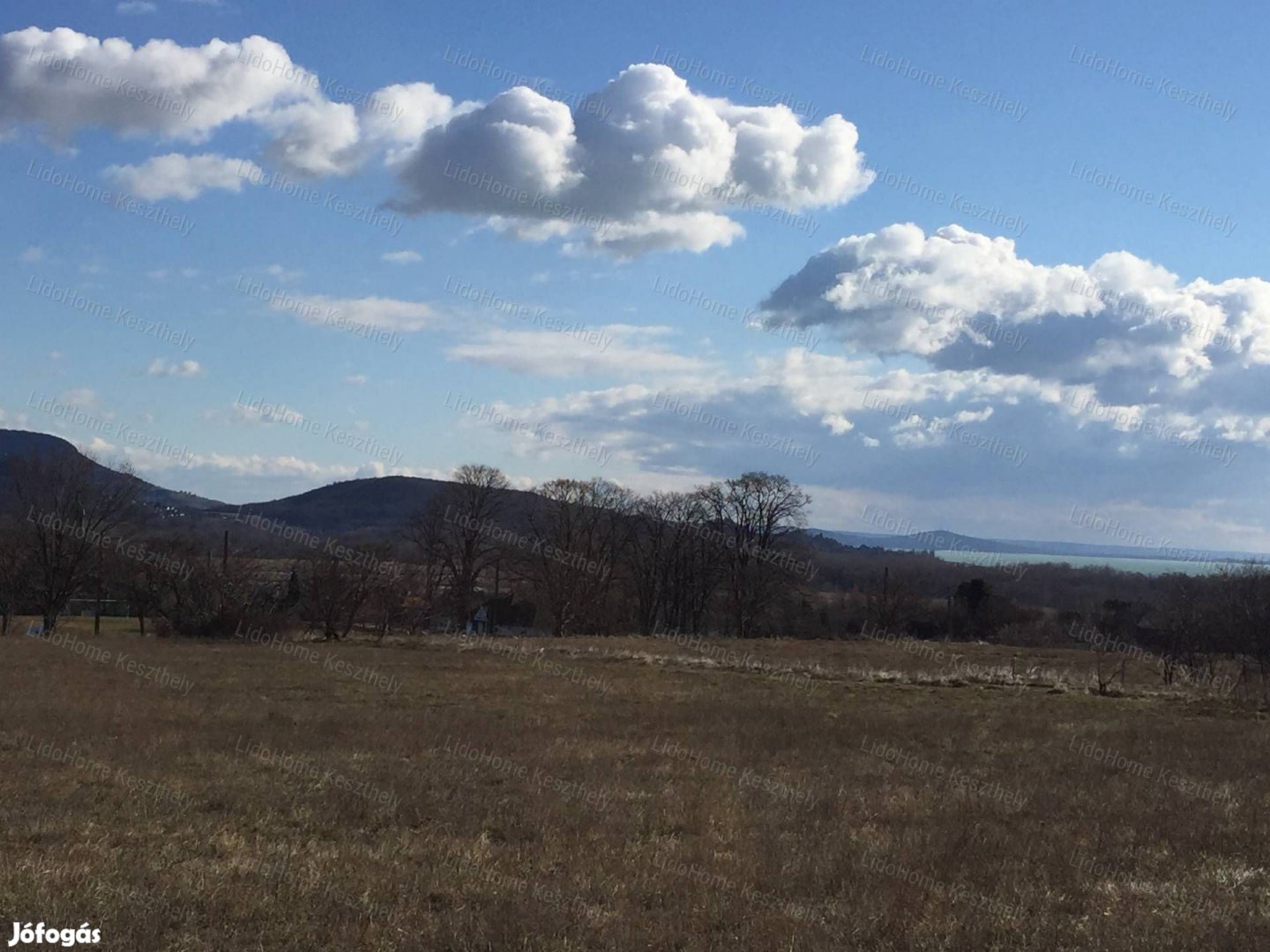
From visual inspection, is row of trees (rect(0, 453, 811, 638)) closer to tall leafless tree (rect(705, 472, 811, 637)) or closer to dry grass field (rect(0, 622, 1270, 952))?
tall leafless tree (rect(705, 472, 811, 637))

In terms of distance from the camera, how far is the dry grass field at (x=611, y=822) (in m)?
7.48

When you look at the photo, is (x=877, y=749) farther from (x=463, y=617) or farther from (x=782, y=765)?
(x=463, y=617)

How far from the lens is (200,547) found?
52.8 metres

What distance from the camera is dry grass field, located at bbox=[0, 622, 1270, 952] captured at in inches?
295

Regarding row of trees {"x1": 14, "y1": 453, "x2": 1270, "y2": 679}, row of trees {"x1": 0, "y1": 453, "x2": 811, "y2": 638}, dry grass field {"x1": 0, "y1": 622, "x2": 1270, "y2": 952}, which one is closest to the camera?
dry grass field {"x1": 0, "y1": 622, "x2": 1270, "y2": 952}

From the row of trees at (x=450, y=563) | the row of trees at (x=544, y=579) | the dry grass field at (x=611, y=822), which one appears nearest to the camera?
the dry grass field at (x=611, y=822)

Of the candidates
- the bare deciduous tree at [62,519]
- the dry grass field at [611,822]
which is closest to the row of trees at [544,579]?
the bare deciduous tree at [62,519]

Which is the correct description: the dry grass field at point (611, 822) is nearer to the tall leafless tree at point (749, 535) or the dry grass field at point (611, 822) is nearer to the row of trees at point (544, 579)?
the row of trees at point (544, 579)

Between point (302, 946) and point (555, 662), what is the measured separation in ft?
102

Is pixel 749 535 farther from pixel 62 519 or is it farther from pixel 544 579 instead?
pixel 62 519

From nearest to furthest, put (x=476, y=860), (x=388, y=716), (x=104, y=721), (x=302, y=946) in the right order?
(x=302, y=946) < (x=476, y=860) < (x=104, y=721) < (x=388, y=716)

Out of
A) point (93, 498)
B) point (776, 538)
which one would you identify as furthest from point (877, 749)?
point (776, 538)

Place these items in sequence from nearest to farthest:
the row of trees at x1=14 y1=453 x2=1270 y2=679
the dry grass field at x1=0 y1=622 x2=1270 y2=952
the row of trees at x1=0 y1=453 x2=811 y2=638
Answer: the dry grass field at x1=0 y1=622 x2=1270 y2=952 < the row of trees at x1=14 y1=453 x2=1270 y2=679 < the row of trees at x1=0 y1=453 x2=811 y2=638

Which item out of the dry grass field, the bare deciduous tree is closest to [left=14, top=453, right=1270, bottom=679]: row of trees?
the bare deciduous tree
